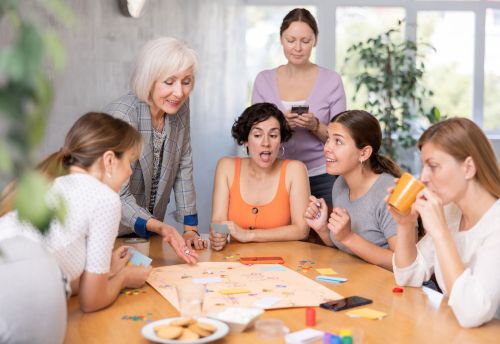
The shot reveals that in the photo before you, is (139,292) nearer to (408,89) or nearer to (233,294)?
(233,294)

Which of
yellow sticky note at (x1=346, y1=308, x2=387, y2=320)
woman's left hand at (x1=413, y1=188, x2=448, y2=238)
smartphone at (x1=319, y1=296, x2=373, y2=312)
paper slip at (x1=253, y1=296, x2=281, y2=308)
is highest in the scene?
woman's left hand at (x1=413, y1=188, x2=448, y2=238)

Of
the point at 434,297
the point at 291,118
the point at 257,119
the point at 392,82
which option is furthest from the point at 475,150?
the point at 392,82

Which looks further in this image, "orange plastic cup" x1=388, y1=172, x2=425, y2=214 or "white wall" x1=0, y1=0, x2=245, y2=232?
"white wall" x1=0, y1=0, x2=245, y2=232

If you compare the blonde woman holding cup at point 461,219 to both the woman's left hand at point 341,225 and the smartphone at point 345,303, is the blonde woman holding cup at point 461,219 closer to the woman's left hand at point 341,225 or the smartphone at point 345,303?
the smartphone at point 345,303

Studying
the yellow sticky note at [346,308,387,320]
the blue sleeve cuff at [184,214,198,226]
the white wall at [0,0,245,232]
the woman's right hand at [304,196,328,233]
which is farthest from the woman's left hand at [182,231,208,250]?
the yellow sticky note at [346,308,387,320]

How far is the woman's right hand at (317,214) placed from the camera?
3.11 m

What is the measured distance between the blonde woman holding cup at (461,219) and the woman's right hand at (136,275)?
82 centimetres

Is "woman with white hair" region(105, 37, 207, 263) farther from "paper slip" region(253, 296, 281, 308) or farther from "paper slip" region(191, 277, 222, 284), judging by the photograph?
"paper slip" region(253, 296, 281, 308)

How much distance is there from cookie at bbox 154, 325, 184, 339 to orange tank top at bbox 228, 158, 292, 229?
5.43 ft

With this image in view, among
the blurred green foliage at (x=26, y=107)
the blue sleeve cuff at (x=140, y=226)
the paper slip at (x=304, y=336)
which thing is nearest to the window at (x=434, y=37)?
the blue sleeve cuff at (x=140, y=226)

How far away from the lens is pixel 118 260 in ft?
7.74

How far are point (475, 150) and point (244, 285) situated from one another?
0.83 m

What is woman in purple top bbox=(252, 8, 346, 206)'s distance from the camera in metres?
3.79

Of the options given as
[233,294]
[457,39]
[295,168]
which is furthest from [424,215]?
[457,39]
